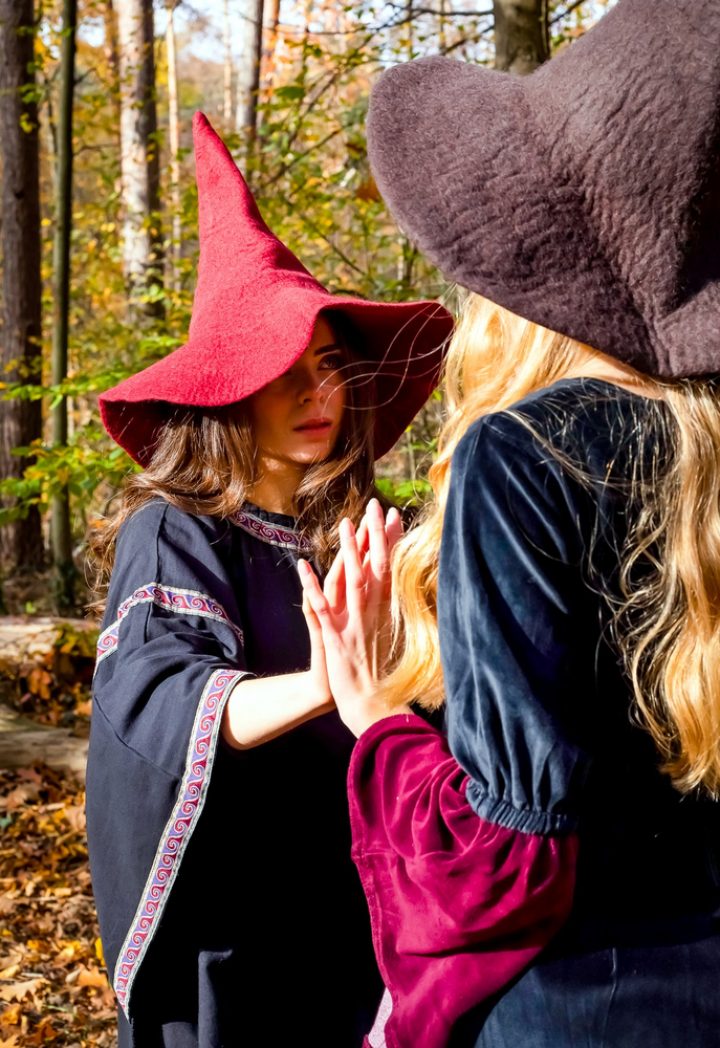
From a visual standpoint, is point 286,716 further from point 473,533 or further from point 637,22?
point 637,22

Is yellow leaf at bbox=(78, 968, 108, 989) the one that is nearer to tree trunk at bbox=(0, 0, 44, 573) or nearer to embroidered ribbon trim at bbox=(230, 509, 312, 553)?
embroidered ribbon trim at bbox=(230, 509, 312, 553)

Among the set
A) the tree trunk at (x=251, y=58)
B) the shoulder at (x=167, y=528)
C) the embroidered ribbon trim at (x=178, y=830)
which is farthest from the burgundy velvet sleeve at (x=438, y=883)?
the tree trunk at (x=251, y=58)

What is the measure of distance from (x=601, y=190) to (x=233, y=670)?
3.33 ft

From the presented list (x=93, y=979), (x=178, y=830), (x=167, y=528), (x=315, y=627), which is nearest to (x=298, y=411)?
(x=167, y=528)

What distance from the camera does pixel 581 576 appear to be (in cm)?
119

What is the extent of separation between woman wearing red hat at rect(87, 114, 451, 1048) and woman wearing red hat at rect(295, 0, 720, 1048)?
470mm

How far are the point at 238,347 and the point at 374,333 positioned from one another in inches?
14.7

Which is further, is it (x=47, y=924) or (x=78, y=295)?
(x=78, y=295)

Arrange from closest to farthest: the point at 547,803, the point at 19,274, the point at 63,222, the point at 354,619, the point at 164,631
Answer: the point at 547,803, the point at 354,619, the point at 164,631, the point at 63,222, the point at 19,274

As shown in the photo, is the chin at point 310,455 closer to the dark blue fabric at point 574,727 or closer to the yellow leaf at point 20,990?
the dark blue fabric at point 574,727

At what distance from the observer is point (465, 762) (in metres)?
1.22

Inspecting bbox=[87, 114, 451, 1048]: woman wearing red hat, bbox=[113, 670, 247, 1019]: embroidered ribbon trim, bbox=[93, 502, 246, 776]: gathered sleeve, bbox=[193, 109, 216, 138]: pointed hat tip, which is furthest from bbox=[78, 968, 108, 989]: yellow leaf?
bbox=[193, 109, 216, 138]: pointed hat tip

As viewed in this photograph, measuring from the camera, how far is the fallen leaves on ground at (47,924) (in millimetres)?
3414

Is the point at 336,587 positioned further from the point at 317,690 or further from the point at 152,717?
the point at 152,717
